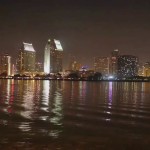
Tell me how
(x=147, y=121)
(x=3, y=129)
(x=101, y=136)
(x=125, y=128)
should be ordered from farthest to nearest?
(x=147, y=121) → (x=125, y=128) → (x=3, y=129) → (x=101, y=136)

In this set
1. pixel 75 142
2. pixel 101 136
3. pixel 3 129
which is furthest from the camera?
pixel 3 129

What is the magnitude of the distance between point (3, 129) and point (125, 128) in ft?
25.4

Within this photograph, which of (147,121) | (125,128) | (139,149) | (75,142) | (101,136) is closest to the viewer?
(139,149)

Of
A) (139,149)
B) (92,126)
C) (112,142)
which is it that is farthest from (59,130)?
(139,149)

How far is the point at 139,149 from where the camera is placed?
16.9 m

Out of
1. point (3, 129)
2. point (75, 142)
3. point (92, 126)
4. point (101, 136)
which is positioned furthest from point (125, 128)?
point (3, 129)

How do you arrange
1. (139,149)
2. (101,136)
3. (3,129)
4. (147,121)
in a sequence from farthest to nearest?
(147,121), (3,129), (101,136), (139,149)

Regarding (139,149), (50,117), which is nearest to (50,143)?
(139,149)

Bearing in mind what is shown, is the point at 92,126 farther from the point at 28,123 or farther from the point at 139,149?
the point at 139,149

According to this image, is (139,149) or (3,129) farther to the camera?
(3,129)

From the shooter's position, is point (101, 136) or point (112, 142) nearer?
point (112, 142)

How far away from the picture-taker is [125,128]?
23375 mm

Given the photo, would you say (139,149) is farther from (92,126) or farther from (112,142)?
(92,126)

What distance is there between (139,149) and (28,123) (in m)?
9.82
